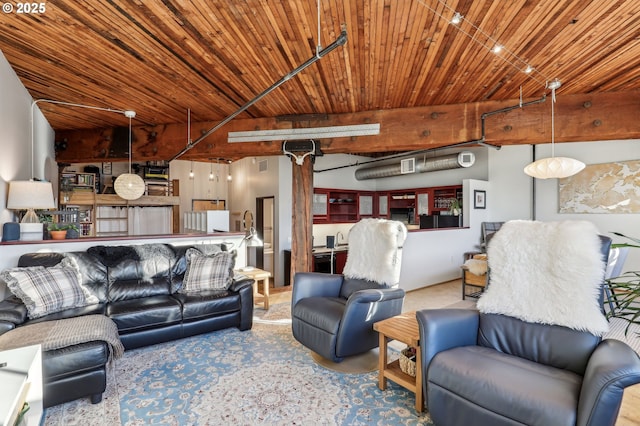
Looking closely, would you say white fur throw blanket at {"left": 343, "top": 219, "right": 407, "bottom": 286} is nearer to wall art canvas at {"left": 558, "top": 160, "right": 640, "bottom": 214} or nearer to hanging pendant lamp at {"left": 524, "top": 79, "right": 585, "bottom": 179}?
hanging pendant lamp at {"left": 524, "top": 79, "right": 585, "bottom": 179}

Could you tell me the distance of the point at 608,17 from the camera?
7.72ft

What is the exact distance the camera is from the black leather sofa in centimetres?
226

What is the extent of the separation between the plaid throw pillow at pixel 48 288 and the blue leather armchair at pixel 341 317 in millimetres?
2019

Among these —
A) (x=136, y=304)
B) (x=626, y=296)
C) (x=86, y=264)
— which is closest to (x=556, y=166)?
(x=626, y=296)

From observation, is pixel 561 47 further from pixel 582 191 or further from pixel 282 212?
pixel 282 212

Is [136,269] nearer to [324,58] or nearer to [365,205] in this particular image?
[324,58]

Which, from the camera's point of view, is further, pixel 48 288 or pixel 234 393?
pixel 48 288

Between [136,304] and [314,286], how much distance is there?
5.68 ft

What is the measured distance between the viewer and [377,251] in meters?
3.30

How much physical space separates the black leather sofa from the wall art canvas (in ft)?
21.3

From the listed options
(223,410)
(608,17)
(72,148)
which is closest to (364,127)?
(608,17)

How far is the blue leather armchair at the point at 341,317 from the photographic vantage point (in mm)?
2693

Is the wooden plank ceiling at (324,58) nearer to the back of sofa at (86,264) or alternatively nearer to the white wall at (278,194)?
the back of sofa at (86,264)

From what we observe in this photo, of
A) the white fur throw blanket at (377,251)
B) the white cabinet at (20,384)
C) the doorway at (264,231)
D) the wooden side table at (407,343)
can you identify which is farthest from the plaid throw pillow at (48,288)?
the doorway at (264,231)
